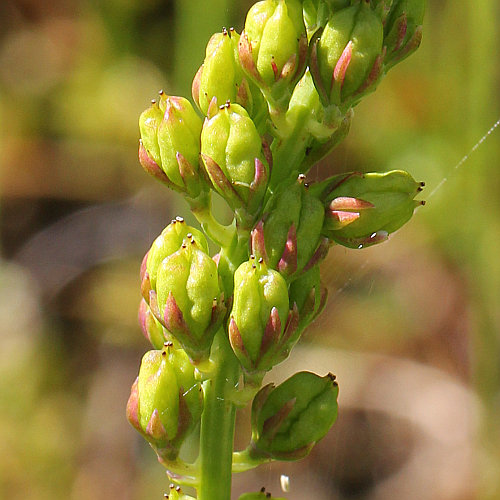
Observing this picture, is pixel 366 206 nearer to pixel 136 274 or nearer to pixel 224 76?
pixel 224 76

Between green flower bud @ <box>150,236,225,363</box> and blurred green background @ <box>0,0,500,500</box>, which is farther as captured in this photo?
blurred green background @ <box>0,0,500,500</box>

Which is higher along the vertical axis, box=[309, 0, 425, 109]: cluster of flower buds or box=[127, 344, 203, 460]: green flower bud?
box=[309, 0, 425, 109]: cluster of flower buds

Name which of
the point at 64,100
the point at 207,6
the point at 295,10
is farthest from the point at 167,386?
the point at 64,100

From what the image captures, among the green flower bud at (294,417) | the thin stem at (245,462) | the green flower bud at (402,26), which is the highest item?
the green flower bud at (402,26)

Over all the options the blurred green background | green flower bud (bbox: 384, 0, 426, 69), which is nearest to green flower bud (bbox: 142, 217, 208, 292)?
green flower bud (bbox: 384, 0, 426, 69)

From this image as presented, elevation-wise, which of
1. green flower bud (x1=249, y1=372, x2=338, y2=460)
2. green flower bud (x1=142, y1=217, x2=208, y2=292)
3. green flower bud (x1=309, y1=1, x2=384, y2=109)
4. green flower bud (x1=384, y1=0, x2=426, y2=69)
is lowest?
green flower bud (x1=249, y1=372, x2=338, y2=460)

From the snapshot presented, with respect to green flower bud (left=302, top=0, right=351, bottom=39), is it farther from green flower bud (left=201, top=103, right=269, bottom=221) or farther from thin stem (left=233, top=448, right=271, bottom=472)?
thin stem (left=233, top=448, right=271, bottom=472)

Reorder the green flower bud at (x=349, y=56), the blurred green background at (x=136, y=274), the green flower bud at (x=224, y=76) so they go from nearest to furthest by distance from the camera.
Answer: the green flower bud at (x=349, y=56), the green flower bud at (x=224, y=76), the blurred green background at (x=136, y=274)

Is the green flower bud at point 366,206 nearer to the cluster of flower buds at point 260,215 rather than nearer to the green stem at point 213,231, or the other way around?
the cluster of flower buds at point 260,215

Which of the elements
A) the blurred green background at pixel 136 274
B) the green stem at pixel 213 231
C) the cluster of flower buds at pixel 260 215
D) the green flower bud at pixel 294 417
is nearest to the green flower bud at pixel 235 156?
the cluster of flower buds at pixel 260 215
